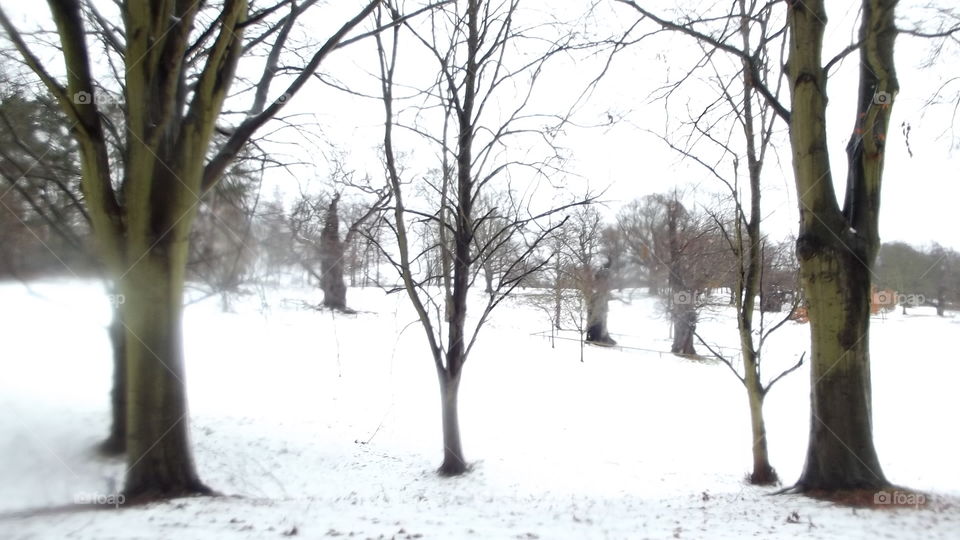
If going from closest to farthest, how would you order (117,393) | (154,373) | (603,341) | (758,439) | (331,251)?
1. (154,373)
2. (117,393)
3. (331,251)
4. (758,439)
5. (603,341)

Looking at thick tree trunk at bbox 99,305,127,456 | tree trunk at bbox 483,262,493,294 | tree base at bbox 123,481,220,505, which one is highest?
tree trunk at bbox 483,262,493,294

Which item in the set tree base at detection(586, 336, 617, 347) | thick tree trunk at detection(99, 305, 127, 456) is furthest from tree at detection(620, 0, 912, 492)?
tree base at detection(586, 336, 617, 347)

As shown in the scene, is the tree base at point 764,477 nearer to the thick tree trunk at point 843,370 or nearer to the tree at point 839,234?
the tree at point 839,234

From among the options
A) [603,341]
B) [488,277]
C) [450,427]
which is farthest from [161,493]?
[603,341]

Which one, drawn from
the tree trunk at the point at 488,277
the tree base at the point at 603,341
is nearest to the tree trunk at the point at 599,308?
the tree base at the point at 603,341

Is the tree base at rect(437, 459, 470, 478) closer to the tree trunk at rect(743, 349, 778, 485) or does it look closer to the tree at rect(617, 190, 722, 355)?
the tree trunk at rect(743, 349, 778, 485)

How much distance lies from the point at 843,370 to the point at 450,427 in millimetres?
5711

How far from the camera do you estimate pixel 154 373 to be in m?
4.64

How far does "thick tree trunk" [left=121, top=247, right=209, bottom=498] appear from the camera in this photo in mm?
4613

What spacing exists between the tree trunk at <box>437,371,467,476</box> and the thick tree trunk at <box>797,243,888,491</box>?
5.08m

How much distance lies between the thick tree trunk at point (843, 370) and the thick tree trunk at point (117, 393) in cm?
670

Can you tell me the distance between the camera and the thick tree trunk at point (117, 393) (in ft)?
17.2

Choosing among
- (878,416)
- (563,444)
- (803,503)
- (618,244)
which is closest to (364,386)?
(563,444)

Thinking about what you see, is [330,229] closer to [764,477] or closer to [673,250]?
[764,477]
